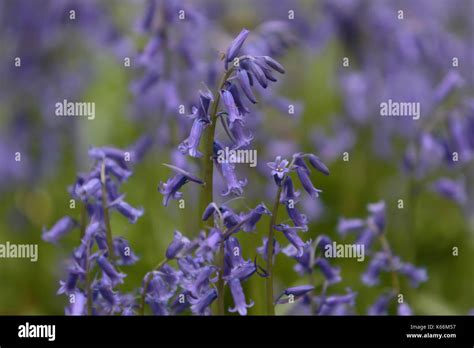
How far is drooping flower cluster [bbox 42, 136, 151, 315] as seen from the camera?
16.4 ft

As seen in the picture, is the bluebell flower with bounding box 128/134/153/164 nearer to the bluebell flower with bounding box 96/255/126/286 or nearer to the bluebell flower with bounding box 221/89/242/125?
the bluebell flower with bounding box 96/255/126/286

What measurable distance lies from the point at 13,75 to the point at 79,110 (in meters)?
0.94

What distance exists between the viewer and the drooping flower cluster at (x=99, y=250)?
499cm

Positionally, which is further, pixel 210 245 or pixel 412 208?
pixel 412 208

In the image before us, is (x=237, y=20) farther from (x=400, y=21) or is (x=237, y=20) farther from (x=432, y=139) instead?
(x=432, y=139)

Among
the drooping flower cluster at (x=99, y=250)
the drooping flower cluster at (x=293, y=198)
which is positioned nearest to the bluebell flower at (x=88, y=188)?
the drooping flower cluster at (x=99, y=250)

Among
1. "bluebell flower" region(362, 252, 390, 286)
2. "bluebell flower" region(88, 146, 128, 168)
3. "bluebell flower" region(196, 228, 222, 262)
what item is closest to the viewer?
"bluebell flower" region(196, 228, 222, 262)

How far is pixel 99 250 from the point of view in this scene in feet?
16.6

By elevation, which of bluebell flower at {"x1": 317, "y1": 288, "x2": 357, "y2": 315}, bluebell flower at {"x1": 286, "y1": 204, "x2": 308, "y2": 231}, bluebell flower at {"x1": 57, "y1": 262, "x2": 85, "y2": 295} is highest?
bluebell flower at {"x1": 286, "y1": 204, "x2": 308, "y2": 231}

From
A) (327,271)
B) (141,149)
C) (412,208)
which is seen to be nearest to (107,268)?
(327,271)

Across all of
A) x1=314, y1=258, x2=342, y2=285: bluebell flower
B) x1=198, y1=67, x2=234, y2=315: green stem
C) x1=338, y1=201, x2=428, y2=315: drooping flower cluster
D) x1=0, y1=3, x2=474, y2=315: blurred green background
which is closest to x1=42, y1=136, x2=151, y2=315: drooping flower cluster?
x1=198, y1=67, x2=234, y2=315: green stem

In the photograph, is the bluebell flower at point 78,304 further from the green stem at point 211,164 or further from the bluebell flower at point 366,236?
the bluebell flower at point 366,236

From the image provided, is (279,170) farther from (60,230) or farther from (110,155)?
(60,230)

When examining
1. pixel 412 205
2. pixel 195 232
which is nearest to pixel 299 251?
pixel 195 232
